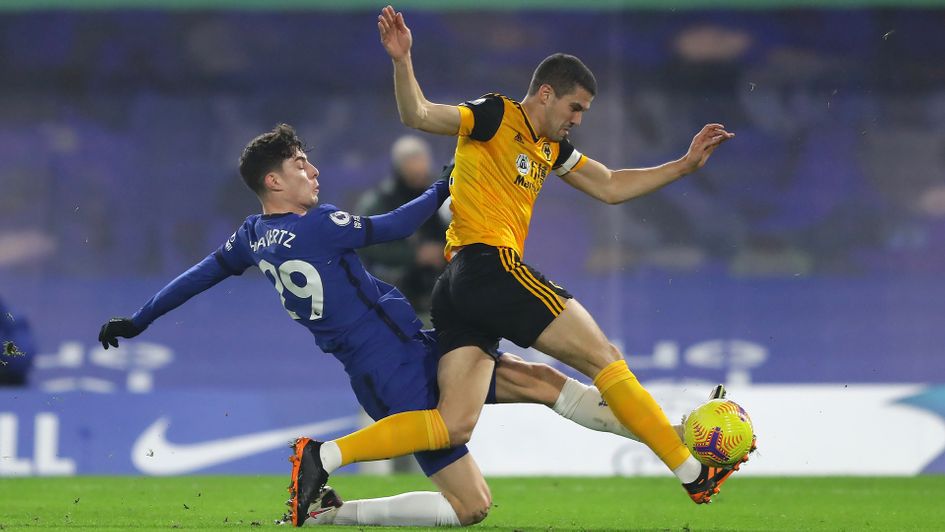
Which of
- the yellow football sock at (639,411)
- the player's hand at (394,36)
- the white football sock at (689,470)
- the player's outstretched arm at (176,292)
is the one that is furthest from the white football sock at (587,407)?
the player's hand at (394,36)

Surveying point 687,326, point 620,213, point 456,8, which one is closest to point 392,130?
point 456,8

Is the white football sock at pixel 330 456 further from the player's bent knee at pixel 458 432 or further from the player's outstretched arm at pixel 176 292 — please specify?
the player's outstretched arm at pixel 176 292

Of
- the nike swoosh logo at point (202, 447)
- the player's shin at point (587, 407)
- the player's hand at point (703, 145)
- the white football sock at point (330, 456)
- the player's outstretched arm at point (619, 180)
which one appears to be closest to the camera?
the white football sock at point (330, 456)

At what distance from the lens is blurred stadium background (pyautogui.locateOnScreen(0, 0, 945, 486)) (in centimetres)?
1268

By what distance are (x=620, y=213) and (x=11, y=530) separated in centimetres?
837

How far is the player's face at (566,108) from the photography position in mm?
5429

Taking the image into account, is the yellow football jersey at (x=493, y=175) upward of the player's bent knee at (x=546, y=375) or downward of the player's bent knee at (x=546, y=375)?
upward

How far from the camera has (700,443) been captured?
508cm

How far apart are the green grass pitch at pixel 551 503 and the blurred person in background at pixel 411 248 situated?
1.28 meters

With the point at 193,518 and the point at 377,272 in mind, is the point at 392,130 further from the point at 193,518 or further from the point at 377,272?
the point at 193,518

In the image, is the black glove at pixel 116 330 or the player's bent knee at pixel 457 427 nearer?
the player's bent knee at pixel 457 427

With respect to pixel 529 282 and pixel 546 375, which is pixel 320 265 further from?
pixel 546 375

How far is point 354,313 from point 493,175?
766mm

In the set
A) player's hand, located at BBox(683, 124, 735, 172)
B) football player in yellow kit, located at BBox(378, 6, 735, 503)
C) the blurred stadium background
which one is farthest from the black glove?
the blurred stadium background
